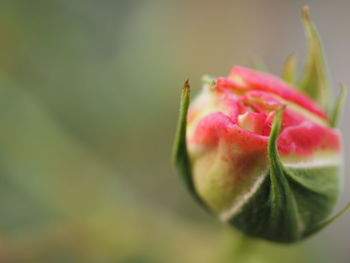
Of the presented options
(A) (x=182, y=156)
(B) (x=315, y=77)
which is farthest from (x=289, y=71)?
(A) (x=182, y=156)

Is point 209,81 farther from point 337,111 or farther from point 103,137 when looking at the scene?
point 103,137

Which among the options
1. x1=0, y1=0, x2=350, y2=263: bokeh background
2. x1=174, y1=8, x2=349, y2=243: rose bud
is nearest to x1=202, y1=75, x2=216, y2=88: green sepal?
x1=174, y1=8, x2=349, y2=243: rose bud

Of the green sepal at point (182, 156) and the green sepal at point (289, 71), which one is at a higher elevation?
the green sepal at point (289, 71)

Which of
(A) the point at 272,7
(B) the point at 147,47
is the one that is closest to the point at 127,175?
(B) the point at 147,47

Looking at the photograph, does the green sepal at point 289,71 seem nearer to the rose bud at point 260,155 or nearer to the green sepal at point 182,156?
the rose bud at point 260,155

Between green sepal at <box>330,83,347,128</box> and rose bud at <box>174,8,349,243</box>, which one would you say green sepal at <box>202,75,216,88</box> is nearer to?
rose bud at <box>174,8,349,243</box>

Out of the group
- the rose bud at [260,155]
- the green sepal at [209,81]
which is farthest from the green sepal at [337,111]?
the green sepal at [209,81]

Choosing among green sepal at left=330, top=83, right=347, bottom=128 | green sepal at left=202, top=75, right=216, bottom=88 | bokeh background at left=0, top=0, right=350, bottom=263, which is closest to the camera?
green sepal at left=202, top=75, right=216, bottom=88
